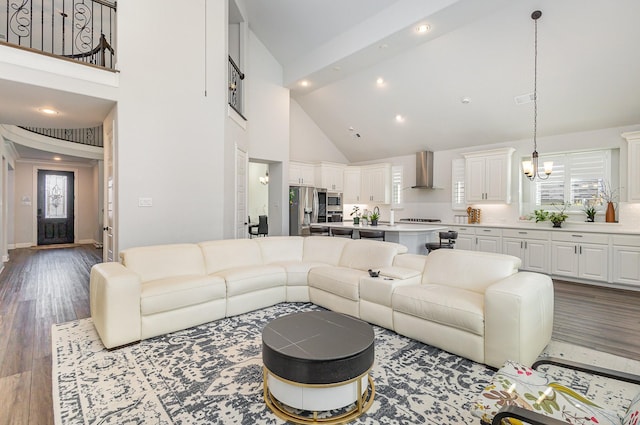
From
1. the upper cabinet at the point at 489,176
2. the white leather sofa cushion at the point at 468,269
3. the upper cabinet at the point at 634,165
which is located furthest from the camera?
the upper cabinet at the point at 489,176

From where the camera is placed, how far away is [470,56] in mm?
5348

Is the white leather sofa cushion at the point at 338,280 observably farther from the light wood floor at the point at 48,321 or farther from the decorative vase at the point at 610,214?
the decorative vase at the point at 610,214

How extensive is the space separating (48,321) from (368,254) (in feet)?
12.9

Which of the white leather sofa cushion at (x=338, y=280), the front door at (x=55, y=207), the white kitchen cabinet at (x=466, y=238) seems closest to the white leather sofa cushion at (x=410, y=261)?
the white leather sofa cushion at (x=338, y=280)

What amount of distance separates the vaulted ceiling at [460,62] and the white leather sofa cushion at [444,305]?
3.69 meters

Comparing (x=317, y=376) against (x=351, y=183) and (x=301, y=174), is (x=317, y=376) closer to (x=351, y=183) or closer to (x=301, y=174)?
(x=301, y=174)

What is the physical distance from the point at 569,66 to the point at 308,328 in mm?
5669

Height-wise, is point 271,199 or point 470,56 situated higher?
point 470,56

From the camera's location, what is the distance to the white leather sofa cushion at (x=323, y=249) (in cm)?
465

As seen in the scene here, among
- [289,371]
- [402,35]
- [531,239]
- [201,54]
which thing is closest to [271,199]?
[201,54]

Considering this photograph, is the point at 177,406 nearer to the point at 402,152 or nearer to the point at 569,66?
the point at 569,66

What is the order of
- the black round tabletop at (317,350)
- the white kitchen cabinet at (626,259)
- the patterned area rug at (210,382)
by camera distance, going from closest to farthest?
the black round tabletop at (317,350) → the patterned area rug at (210,382) → the white kitchen cabinet at (626,259)

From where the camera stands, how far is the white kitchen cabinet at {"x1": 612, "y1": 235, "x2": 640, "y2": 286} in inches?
194

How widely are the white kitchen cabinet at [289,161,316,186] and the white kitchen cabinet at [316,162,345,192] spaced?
0.20 metres
